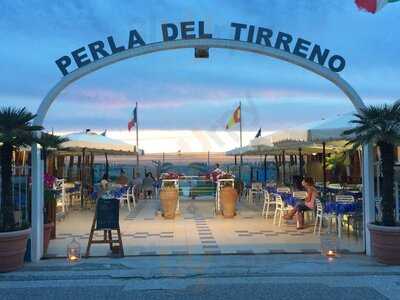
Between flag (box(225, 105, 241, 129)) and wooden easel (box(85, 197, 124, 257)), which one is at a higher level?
flag (box(225, 105, 241, 129))

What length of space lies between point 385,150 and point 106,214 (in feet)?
14.2

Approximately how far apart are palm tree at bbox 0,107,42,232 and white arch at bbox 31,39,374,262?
388 millimetres

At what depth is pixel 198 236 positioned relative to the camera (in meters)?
11.0

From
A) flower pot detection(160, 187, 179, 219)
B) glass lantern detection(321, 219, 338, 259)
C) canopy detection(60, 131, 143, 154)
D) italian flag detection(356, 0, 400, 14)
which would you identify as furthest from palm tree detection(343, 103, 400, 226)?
canopy detection(60, 131, 143, 154)

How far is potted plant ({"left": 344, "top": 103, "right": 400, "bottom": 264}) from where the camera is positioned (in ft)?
26.2

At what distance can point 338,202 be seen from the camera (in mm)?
10633

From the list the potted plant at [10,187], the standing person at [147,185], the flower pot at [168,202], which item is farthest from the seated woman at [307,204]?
the standing person at [147,185]

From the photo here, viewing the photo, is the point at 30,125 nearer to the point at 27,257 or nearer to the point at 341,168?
the point at 27,257

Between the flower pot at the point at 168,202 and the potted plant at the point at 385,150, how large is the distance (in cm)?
658

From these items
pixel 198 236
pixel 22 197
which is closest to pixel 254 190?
pixel 198 236

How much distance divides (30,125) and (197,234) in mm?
4317

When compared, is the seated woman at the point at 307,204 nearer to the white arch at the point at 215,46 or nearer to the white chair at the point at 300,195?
the white chair at the point at 300,195

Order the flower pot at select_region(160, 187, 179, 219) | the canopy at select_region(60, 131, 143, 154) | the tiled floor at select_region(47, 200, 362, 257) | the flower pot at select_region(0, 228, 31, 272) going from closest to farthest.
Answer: the flower pot at select_region(0, 228, 31, 272)
the tiled floor at select_region(47, 200, 362, 257)
the flower pot at select_region(160, 187, 179, 219)
the canopy at select_region(60, 131, 143, 154)

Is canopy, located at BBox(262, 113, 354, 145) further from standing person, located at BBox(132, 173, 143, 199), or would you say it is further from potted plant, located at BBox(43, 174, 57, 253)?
standing person, located at BBox(132, 173, 143, 199)
